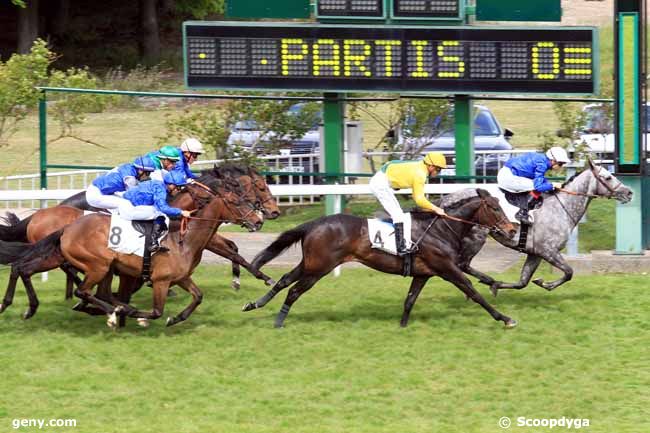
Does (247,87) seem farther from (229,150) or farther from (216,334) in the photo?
(216,334)

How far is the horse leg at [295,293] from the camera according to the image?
11367mm

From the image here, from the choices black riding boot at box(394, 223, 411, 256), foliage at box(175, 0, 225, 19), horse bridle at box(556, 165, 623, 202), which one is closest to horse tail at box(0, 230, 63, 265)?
black riding boot at box(394, 223, 411, 256)

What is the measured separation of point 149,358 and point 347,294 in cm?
262

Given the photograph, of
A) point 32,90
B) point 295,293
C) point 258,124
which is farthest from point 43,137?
point 295,293

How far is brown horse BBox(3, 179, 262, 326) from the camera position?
1109cm

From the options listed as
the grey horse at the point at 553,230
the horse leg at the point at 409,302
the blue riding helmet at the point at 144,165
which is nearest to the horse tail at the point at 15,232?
the blue riding helmet at the point at 144,165

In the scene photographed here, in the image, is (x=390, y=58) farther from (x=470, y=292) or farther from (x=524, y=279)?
(x=470, y=292)

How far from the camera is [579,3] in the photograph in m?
35.3

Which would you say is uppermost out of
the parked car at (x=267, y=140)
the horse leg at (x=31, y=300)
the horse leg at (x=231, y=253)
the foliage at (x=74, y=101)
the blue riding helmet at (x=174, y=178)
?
the foliage at (x=74, y=101)

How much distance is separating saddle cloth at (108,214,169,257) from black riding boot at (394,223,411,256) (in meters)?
2.01

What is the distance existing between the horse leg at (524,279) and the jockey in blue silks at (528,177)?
0.34 metres

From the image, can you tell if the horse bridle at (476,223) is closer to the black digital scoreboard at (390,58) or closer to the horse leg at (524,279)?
the horse leg at (524,279)

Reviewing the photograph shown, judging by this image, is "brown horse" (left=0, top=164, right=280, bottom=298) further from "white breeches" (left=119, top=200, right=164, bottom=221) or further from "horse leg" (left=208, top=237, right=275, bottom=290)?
"white breeches" (left=119, top=200, right=164, bottom=221)

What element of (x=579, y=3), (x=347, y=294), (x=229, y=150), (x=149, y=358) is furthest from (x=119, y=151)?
(x=579, y=3)
